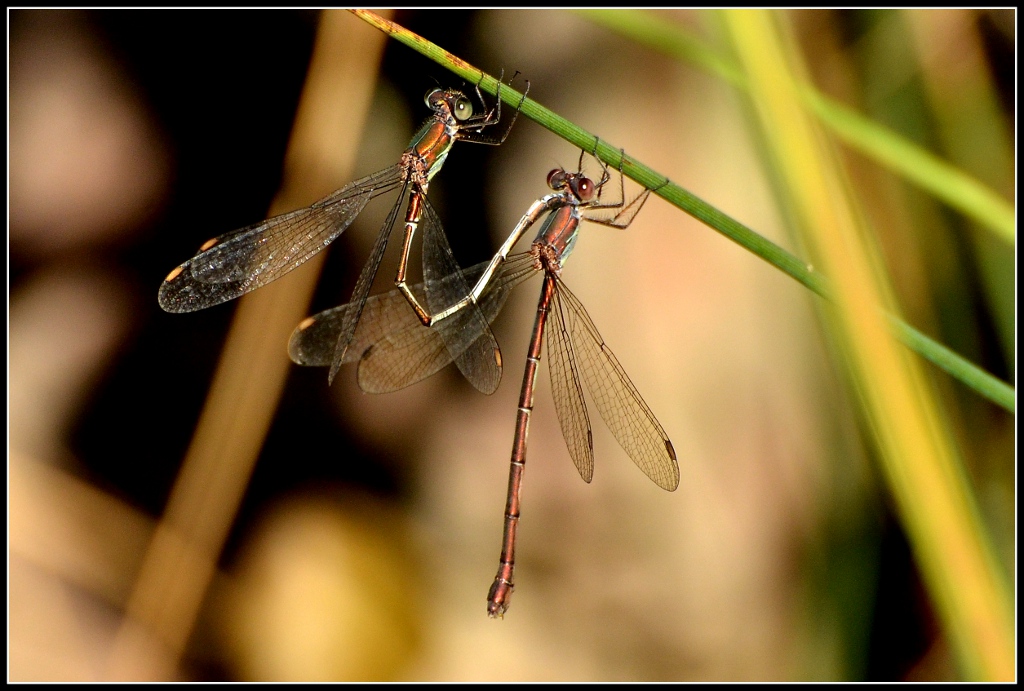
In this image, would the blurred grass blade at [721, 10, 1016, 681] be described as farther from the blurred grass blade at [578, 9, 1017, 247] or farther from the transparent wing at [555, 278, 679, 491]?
the transparent wing at [555, 278, 679, 491]

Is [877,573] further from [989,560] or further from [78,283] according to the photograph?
[78,283]

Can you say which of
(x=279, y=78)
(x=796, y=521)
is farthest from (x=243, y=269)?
(x=796, y=521)

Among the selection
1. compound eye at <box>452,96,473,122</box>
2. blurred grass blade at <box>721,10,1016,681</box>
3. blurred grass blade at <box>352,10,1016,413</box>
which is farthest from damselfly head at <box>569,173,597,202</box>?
blurred grass blade at <box>721,10,1016,681</box>

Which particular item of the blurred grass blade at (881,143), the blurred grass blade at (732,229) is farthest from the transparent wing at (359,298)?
the blurred grass blade at (881,143)

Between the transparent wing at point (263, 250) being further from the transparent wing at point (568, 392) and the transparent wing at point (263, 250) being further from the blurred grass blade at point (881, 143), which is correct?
the blurred grass blade at point (881, 143)

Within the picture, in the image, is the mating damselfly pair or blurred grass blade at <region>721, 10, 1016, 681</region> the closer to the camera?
blurred grass blade at <region>721, 10, 1016, 681</region>

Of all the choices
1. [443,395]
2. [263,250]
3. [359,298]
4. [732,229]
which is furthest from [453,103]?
[443,395]
